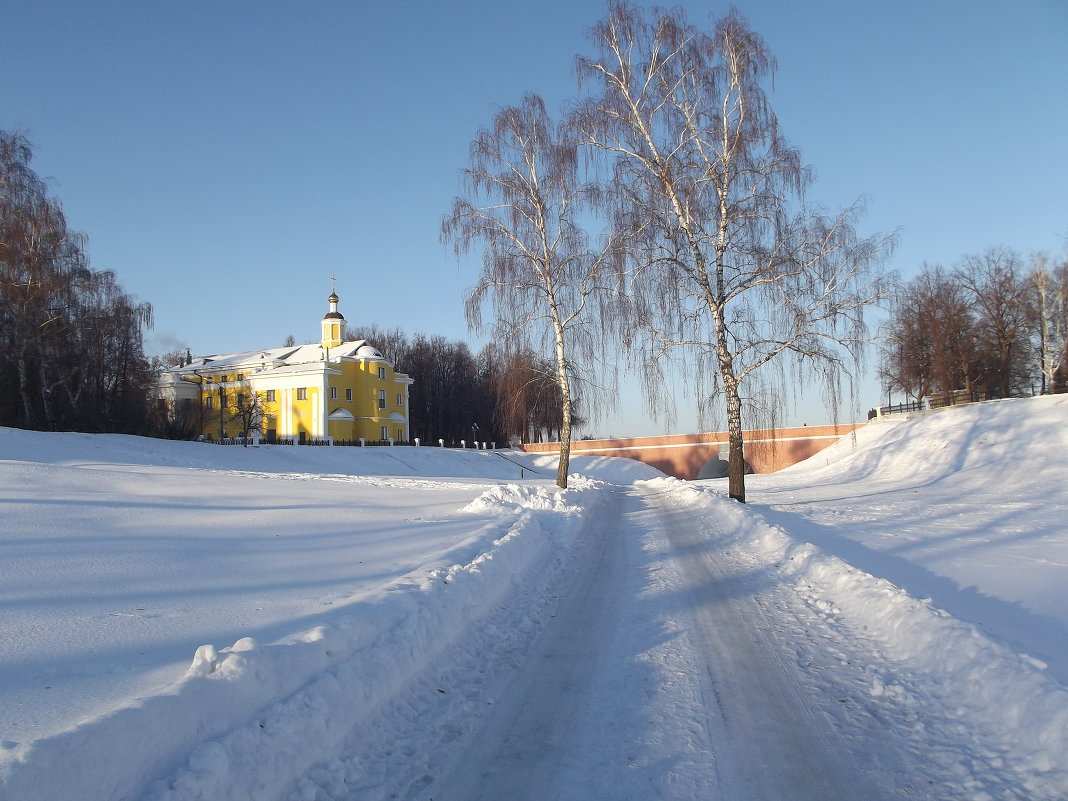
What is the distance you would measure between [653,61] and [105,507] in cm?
1662

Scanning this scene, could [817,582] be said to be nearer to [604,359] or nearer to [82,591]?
[82,591]

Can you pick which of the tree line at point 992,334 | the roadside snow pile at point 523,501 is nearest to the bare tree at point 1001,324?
the tree line at point 992,334

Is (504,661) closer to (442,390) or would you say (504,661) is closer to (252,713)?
(252,713)

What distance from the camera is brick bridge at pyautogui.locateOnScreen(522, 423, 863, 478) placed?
5272cm

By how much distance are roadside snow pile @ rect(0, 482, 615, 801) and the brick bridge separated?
42.5 m

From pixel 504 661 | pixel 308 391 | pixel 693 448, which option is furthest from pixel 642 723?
pixel 693 448

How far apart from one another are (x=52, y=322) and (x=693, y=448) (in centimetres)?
4812

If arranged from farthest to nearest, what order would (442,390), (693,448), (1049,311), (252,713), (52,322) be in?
(442,390)
(693,448)
(1049,311)
(52,322)
(252,713)

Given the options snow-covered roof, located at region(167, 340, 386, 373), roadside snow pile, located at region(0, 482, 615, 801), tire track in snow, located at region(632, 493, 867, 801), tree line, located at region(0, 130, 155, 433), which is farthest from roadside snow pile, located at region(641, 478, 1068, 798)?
snow-covered roof, located at region(167, 340, 386, 373)

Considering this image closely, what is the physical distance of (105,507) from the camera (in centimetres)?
1056

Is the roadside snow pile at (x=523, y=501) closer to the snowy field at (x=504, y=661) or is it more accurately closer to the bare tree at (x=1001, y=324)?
the snowy field at (x=504, y=661)

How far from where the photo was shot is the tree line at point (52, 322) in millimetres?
30625

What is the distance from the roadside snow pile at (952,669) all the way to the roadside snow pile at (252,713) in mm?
3805

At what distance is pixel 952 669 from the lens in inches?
201
